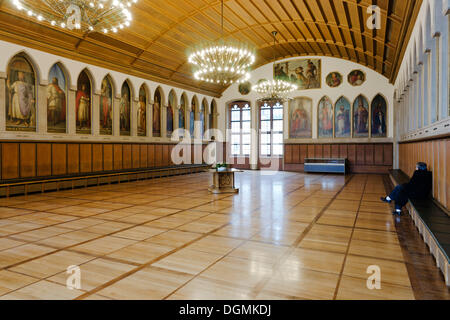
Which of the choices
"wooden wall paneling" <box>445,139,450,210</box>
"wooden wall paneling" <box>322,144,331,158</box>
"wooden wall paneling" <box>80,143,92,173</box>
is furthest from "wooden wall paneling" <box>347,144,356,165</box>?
"wooden wall paneling" <box>80,143,92,173</box>

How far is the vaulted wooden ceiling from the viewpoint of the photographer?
31.6ft

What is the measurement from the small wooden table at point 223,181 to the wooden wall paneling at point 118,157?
551 centimetres

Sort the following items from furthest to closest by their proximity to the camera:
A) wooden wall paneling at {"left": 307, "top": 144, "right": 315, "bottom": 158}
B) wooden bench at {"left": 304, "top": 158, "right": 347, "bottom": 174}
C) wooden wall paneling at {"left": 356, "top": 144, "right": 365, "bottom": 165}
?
1. wooden wall paneling at {"left": 307, "top": 144, "right": 315, "bottom": 158}
2. wooden wall paneling at {"left": 356, "top": 144, "right": 365, "bottom": 165}
3. wooden bench at {"left": 304, "top": 158, "right": 347, "bottom": 174}

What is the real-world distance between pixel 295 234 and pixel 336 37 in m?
12.2

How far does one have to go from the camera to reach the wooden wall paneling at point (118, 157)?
521 inches

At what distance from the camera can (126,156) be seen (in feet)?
45.3

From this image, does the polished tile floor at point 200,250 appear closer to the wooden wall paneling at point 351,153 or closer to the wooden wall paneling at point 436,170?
the wooden wall paneling at point 436,170

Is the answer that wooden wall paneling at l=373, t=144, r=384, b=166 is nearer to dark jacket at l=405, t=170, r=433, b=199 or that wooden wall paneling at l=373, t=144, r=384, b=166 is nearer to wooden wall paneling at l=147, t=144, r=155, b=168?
dark jacket at l=405, t=170, r=433, b=199

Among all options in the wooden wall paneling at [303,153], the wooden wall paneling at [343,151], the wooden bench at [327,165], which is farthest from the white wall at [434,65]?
the wooden wall paneling at [303,153]

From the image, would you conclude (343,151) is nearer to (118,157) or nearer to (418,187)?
(418,187)

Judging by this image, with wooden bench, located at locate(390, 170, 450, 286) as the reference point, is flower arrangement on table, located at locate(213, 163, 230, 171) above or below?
above

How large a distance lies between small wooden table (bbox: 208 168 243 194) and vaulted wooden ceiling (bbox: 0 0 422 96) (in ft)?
20.7

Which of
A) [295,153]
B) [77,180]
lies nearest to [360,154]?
[295,153]

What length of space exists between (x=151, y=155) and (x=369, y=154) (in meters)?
11.9
